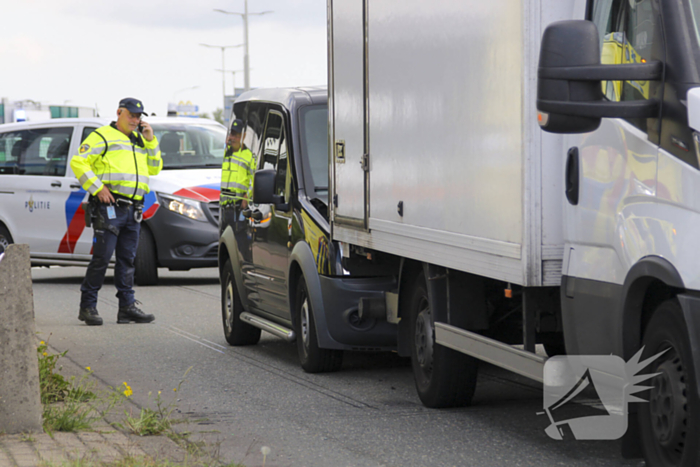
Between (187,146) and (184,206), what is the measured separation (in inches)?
47.3

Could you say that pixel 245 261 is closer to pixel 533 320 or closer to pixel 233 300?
pixel 233 300

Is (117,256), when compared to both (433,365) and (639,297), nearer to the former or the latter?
(433,365)

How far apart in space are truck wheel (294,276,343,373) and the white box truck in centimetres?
57

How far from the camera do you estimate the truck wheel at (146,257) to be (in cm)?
1401

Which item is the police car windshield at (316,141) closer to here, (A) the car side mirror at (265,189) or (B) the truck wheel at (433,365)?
(A) the car side mirror at (265,189)

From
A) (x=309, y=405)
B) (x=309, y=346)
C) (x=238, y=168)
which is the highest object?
(x=238, y=168)

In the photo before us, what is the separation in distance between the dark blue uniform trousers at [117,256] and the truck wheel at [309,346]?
344 cm

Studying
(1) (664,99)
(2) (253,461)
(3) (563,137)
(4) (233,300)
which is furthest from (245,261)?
(1) (664,99)

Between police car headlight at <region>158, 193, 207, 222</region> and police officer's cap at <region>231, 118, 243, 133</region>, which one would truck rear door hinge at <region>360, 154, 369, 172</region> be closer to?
police officer's cap at <region>231, 118, 243, 133</region>

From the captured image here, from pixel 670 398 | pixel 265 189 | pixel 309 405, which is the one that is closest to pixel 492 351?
pixel 670 398

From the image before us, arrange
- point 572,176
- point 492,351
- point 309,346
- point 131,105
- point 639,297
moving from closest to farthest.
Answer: point 639,297 → point 572,176 → point 492,351 → point 309,346 → point 131,105

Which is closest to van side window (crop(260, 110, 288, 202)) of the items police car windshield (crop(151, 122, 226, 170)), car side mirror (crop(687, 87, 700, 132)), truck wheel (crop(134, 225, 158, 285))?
car side mirror (crop(687, 87, 700, 132))

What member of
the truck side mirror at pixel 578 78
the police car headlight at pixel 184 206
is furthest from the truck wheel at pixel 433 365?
the police car headlight at pixel 184 206

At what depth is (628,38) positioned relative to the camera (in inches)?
171
